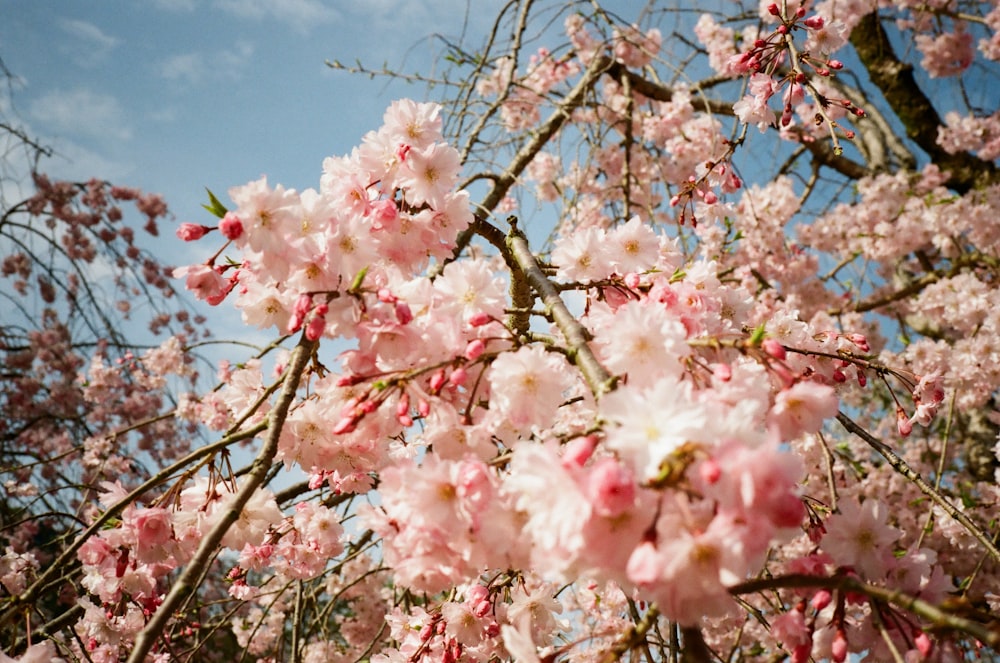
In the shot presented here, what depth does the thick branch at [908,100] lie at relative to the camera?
19.4 ft

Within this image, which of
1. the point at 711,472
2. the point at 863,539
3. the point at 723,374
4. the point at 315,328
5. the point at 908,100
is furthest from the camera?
the point at 908,100

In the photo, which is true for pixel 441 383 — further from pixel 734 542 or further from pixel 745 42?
pixel 745 42

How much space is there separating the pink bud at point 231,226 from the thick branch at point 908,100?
6833mm

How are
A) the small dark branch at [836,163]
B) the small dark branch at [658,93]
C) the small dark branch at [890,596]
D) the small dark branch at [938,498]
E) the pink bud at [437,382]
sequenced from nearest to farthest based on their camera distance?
the small dark branch at [890,596]
the pink bud at [437,382]
the small dark branch at [938,498]
the small dark branch at [658,93]
the small dark branch at [836,163]

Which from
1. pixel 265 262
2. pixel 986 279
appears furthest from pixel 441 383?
pixel 986 279

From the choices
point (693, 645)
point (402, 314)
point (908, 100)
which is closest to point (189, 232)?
point (402, 314)


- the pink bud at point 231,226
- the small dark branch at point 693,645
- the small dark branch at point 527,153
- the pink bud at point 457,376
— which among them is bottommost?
the small dark branch at point 693,645

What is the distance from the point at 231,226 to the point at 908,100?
734cm

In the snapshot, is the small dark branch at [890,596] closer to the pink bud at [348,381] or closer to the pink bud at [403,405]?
the pink bud at [403,405]

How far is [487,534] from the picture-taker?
0.84 metres

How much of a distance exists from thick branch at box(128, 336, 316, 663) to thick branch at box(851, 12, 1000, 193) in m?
6.87

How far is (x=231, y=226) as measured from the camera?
111 cm

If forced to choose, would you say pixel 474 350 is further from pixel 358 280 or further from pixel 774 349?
pixel 774 349

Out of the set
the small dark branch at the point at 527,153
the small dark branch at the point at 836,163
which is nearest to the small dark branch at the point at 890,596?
the small dark branch at the point at 527,153
